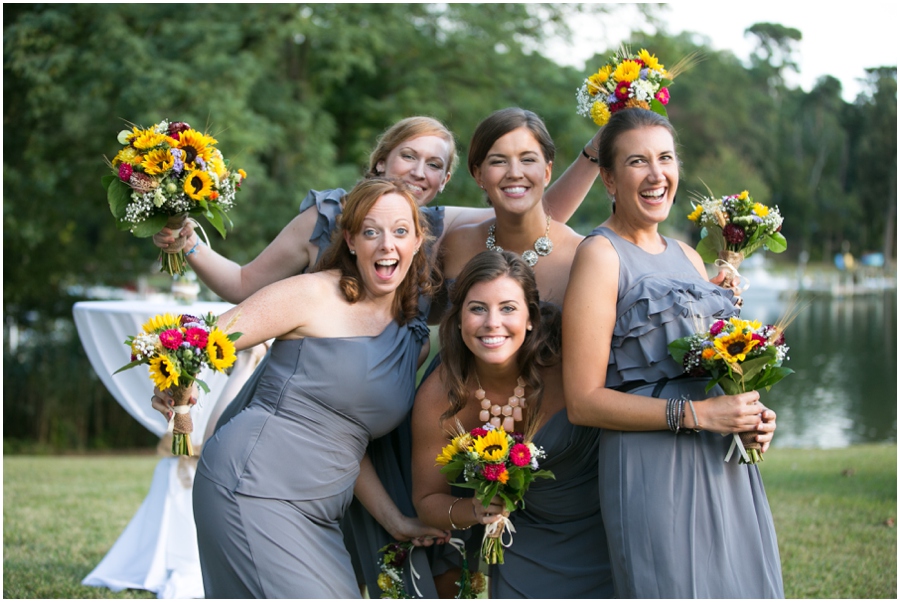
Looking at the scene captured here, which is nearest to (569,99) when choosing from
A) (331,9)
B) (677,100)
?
(331,9)

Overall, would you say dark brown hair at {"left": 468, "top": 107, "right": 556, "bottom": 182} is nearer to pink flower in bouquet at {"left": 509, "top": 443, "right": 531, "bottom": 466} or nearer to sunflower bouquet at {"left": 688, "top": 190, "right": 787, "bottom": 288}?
sunflower bouquet at {"left": 688, "top": 190, "right": 787, "bottom": 288}

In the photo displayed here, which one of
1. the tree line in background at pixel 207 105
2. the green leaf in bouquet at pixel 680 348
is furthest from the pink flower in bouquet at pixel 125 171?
the tree line in background at pixel 207 105

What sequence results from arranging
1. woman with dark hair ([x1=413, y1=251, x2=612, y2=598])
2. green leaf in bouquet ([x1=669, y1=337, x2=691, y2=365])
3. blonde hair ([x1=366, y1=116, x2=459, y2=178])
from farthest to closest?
blonde hair ([x1=366, y1=116, x2=459, y2=178]) < woman with dark hair ([x1=413, y1=251, x2=612, y2=598]) < green leaf in bouquet ([x1=669, y1=337, x2=691, y2=365])

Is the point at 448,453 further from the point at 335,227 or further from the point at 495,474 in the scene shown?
the point at 335,227

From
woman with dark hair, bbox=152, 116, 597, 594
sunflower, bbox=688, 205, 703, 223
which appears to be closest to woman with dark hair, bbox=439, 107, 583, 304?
woman with dark hair, bbox=152, 116, 597, 594

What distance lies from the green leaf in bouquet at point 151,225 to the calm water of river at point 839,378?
326 inches

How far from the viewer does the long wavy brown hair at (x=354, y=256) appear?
362 centimetres

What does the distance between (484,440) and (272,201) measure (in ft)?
41.2

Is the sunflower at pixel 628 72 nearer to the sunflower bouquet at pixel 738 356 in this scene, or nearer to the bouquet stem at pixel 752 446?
the sunflower bouquet at pixel 738 356

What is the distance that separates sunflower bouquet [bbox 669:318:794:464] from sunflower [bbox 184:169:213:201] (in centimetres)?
211

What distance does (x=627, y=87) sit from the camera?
4078mm

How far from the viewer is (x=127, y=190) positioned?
3.86 metres

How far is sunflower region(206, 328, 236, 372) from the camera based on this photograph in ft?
10.8

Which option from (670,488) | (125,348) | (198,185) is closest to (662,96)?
(670,488)
